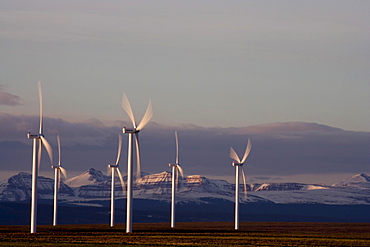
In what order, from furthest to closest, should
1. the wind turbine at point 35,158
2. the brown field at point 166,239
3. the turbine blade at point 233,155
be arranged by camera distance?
the turbine blade at point 233,155 → the wind turbine at point 35,158 → the brown field at point 166,239

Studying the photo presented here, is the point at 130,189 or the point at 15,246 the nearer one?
the point at 15,246

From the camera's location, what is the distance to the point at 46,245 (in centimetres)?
9156

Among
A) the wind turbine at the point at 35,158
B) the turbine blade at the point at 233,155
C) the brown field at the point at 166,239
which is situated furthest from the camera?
the turbine blade at the point at 233,155

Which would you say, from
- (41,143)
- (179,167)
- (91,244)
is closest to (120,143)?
(179,167)

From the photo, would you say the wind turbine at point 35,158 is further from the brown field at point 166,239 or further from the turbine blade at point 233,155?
the turbine blade at point 233,155

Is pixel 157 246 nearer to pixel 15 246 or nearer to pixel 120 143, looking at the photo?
pixel 15 246

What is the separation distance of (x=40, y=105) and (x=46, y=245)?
119ft

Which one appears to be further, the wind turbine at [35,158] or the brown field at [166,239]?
the wind turbine at [35,158]

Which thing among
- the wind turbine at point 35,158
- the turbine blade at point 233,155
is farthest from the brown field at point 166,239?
the turbine blade at point 233,155

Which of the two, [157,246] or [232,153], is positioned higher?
[232,153]

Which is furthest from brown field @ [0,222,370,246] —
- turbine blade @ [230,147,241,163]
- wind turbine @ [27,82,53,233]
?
turbine blade @ [230,147,241,163]

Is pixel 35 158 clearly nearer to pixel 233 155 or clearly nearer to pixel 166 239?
pixel 166 239

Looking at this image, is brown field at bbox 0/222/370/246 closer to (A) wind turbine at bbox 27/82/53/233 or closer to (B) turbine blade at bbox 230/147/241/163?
(A) wind turbine at bbox 27/82/53/233

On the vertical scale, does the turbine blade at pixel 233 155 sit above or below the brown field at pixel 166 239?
above
